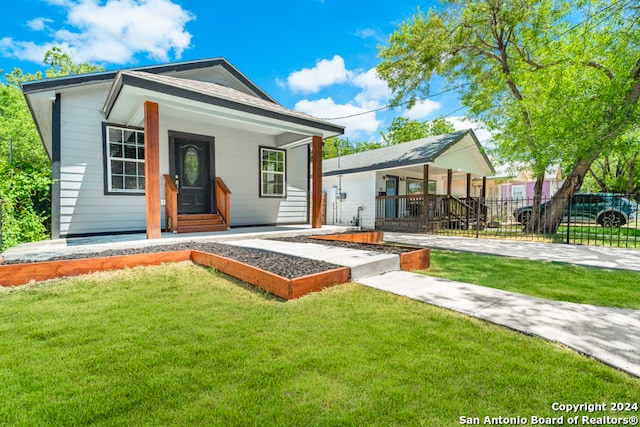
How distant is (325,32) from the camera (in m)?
Answer: 12.7

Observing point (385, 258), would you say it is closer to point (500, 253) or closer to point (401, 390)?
point (401, 390)

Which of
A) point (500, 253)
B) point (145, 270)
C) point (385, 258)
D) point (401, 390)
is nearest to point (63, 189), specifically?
point (145, 270)

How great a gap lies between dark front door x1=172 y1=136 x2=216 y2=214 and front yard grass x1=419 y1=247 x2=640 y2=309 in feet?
19.2

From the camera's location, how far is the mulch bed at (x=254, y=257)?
367cm

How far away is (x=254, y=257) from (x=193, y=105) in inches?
133

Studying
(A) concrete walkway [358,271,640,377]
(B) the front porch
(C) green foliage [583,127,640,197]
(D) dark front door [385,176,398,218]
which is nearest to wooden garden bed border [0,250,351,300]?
(A) concrete walkway [358,271,640,377]

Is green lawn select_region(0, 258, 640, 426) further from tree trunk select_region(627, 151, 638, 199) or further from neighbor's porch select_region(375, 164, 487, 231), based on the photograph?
tree trunk select_region(627, 151, 638, 199)

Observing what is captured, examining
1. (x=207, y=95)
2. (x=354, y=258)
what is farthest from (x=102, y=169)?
(x=354, y=258)

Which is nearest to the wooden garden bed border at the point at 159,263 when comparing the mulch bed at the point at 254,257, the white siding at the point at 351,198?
the mulch bed at the point at 254,257

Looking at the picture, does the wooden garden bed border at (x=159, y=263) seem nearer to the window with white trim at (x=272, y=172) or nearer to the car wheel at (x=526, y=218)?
the window with white trim at (x=272, y=172)

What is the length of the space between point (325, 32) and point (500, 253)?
1154 cm

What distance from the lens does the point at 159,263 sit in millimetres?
4562

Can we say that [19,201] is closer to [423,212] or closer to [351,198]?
[351,198]

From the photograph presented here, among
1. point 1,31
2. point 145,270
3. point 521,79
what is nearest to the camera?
point 145,270
